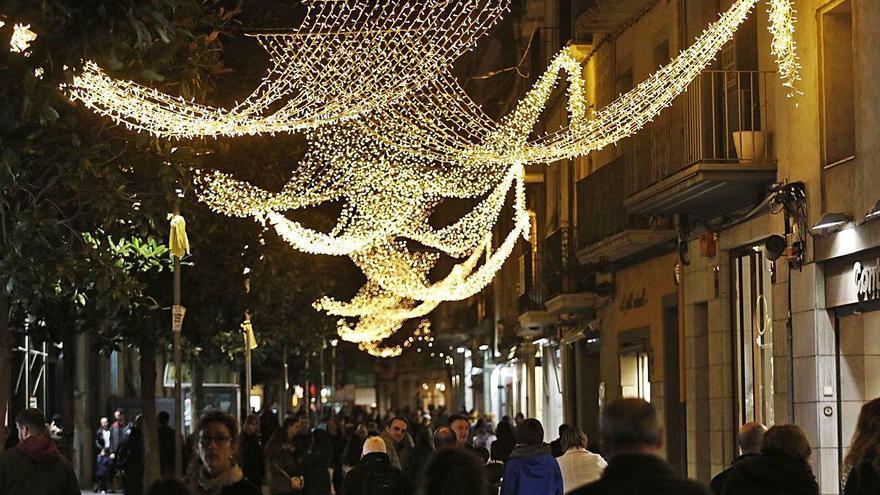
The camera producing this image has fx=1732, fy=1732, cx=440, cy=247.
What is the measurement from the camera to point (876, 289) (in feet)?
53.3

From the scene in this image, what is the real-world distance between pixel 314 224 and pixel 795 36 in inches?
591

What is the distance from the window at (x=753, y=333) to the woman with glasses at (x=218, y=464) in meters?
11.8

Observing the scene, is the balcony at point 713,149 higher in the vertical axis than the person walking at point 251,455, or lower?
higher

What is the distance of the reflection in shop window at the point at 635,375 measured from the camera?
27.2m

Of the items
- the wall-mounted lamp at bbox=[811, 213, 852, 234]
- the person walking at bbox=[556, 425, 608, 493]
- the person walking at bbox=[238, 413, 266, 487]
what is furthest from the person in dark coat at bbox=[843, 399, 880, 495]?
the person walking at bbox=[238, 413, 266, 487]

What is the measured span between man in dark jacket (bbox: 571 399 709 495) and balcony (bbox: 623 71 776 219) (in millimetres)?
13184

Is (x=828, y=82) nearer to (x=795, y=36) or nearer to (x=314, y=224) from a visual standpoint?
(x=795, y=36)

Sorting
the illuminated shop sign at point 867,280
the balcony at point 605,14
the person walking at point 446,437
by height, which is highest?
the balcony at point 605,14

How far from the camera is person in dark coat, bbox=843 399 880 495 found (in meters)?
9.10

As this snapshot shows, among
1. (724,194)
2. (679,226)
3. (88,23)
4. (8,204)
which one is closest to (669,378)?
(679,226)

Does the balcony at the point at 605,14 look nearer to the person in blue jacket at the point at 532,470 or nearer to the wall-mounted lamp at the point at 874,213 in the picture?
the wall-mounted lamp at the point at 874,213

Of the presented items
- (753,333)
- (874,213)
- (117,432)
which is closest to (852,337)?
(874,213)

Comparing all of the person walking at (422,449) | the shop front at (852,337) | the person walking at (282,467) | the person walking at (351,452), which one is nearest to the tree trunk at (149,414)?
the person walking at (351,452)

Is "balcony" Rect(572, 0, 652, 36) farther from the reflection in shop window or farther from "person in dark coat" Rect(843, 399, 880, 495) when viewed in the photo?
"person in dark coat" Rect(843, 399, 880, 495)
